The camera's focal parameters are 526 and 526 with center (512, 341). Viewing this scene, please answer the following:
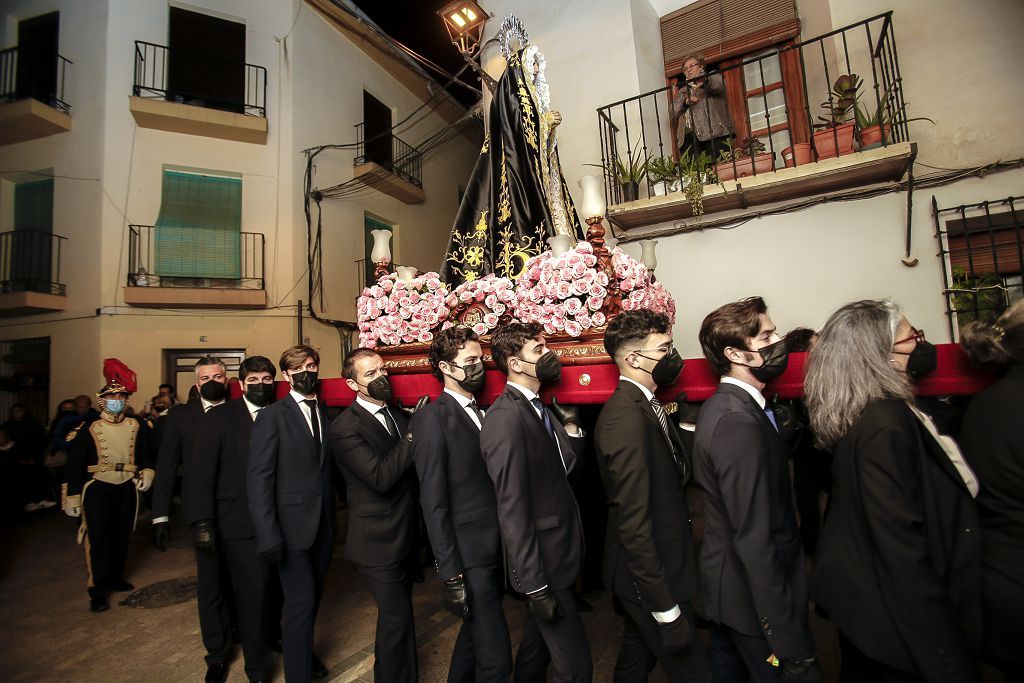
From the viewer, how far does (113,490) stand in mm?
4121

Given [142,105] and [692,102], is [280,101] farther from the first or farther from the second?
[692,102]

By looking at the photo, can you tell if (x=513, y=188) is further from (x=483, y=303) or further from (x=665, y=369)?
(x=665, y=369)

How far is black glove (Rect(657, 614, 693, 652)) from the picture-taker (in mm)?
1763

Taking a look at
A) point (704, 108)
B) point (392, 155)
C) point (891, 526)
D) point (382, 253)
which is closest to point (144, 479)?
Answer: point (382, 253)

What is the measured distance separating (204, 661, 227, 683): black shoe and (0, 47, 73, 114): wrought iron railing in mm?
10030

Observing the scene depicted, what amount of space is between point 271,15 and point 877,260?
10.8 m

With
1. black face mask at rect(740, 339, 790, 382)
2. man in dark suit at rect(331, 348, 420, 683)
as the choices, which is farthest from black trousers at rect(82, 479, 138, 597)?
black face mask at rect(740, 339, 790, 382)

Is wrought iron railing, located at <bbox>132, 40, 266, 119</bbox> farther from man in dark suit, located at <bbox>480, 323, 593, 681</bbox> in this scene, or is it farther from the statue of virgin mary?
man in dark suit, located at <bbox>480, 323, 593, 681</bbox>

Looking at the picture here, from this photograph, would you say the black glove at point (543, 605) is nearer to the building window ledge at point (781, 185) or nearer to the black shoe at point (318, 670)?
the black shoe at point (318, 670)

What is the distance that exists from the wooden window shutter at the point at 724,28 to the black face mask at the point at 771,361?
219 inches

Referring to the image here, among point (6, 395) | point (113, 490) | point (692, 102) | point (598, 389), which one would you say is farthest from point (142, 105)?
point (598, 389)

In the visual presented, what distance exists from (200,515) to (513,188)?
2619 mm

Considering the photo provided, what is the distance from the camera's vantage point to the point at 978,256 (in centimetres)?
431

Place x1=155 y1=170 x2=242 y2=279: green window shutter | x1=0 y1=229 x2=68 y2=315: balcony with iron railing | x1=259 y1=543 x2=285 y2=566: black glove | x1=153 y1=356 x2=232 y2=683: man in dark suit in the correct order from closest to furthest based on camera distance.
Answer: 1. x1=259 y1=543 x2=285 y2=566: black glove
2. x1=153 y1=356 x2=232 y2=683: man in dark suit
3. x1=0 y1=229 x2=68 y2=315: balcony with iron railing
4. x1=155 y1=170 x2=242 y2=279: green window shutter
